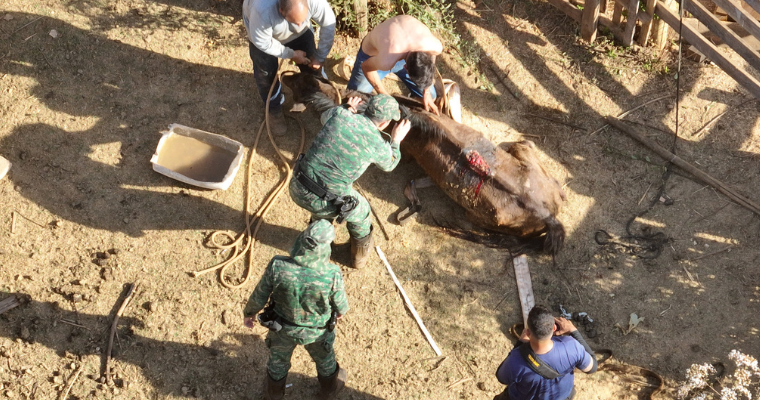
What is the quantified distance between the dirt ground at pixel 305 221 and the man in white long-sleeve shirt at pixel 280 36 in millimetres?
669

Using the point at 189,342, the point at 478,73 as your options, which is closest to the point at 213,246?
the point at 189,342

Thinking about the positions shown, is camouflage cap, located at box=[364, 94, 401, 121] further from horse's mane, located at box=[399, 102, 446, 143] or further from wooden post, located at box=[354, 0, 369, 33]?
wooden post, located at box=[354, 0, 369, 33]

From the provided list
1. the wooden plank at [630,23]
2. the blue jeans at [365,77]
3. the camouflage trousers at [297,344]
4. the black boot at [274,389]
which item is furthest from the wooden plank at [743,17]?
the black boot at [274,389]

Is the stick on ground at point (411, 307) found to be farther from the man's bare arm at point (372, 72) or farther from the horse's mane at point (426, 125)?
the man's bare arm at point (372, 72)

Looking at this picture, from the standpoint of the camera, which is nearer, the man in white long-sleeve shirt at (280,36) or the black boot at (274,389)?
the black boot at (274,389)

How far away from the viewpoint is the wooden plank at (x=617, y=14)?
859cm

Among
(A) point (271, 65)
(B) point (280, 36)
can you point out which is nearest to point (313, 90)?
(A) point (271, 65)

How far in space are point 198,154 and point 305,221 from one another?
5.21ft

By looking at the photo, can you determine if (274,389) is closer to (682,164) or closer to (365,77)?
(365,77)

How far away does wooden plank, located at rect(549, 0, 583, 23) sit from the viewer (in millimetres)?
8906

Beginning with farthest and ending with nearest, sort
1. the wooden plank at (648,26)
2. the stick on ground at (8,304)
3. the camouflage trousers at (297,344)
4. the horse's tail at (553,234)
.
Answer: the wooden plank at (648,26) → the horse's tail at (553,234) → the stick on ground at (8,304) → the camouflage trousers at (297,344)

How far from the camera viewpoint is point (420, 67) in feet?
22.3

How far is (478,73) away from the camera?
28.8 feet

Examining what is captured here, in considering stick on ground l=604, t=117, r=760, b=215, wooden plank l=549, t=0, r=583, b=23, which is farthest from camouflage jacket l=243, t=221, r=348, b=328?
wooden plank l=549, t=0, r=583, b=23
